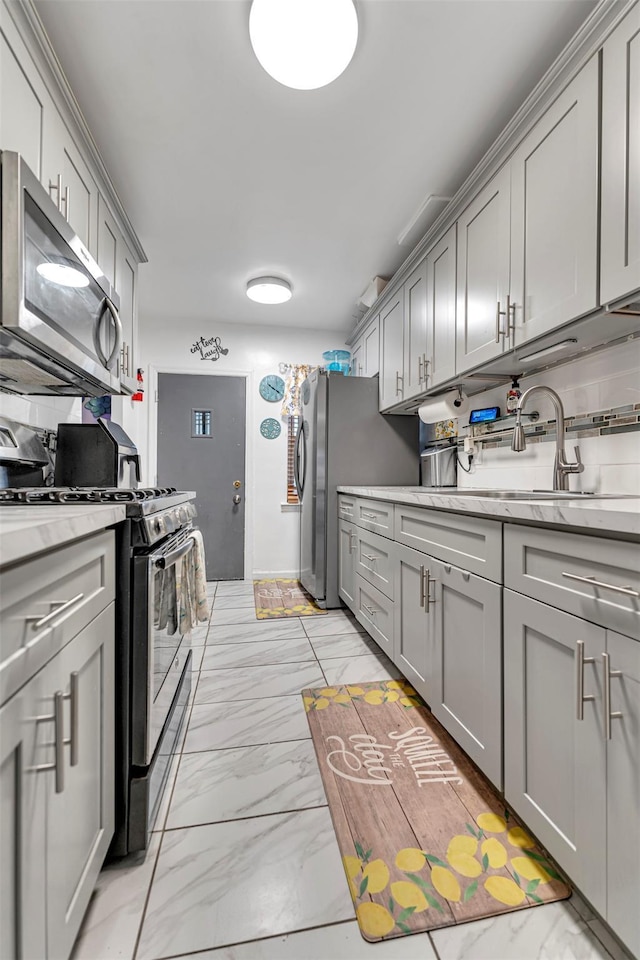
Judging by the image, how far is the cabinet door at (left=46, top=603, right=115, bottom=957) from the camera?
2.23 feet

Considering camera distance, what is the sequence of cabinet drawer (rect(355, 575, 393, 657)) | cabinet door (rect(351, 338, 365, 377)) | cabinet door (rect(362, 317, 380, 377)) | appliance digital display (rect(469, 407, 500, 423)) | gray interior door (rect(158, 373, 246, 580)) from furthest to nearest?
1. gray interior door (rect(158, 373, 246, 580))
2. cabinet door (rect(351, 338, 365, 377))
3. cabinet door (rect(362, 317, 380, 377))
4. appliance digital display (rect(469, 407, 500, 423))
5. cabinet drawer (rect(355, 575, 393, 657))

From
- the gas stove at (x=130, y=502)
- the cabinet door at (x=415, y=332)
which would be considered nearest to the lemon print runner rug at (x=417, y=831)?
the gas stove at (x=130, y=502)

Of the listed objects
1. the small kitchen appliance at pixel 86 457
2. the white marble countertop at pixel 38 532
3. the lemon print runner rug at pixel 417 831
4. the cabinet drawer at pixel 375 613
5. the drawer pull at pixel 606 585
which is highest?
the small kitchen appliance at pixel 86 457

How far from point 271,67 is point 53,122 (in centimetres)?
82

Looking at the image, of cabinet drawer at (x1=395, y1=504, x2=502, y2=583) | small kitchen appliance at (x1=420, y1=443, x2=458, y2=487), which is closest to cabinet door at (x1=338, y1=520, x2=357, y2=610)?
small kitchen appliance at (x1=420, y1=443, x2=458, y2=487)

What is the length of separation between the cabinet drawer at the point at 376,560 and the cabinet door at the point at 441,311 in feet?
3.00

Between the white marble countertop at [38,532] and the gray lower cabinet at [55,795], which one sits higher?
the white marble countertop at [38,532]

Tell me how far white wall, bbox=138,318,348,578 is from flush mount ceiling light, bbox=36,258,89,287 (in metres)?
2.55

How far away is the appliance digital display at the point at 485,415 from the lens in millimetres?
2238

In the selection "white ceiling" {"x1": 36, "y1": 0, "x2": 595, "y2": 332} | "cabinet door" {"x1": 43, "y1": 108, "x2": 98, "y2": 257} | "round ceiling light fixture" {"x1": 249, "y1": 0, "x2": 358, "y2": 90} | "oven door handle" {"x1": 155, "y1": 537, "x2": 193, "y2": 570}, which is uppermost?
"white ceiling" {"x1": 36, "y1": 0, "x2": 595, "y2": 332}

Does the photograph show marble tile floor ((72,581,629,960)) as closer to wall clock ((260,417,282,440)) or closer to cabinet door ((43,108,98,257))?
cabinet door ((43,108,98,257))

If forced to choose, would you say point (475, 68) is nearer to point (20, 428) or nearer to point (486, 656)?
point (486, 656)

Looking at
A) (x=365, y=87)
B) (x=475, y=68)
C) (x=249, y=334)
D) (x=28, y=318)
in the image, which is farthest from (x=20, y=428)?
(x=249, y=334)

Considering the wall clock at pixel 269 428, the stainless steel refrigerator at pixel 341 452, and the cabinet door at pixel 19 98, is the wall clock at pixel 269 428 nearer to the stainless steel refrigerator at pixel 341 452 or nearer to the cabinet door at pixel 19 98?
the stainless steel refrigerator at pixel 341 452
